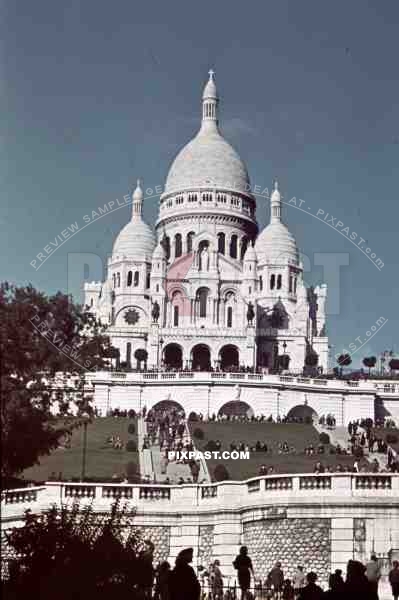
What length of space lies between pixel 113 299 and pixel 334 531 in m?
72.7

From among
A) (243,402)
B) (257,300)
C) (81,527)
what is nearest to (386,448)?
(243,402)

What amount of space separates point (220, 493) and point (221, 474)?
1175 cm

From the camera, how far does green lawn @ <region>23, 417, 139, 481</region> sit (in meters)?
42.4

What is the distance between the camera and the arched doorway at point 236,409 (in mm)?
70188

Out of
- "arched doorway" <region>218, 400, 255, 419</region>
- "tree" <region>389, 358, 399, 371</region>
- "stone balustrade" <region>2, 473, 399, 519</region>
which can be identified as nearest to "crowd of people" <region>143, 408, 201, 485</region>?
"arched doorway" <region>218, 400, 255, 419</region>

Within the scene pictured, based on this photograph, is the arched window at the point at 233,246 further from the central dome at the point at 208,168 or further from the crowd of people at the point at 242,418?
the crowd of people at the point at 242,418

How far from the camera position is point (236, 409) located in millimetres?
70562

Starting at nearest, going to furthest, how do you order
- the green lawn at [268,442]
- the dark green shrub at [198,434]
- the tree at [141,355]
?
the green lawn at [268,442]
the dark green shrub at [198,434]
the tree at [141,355]

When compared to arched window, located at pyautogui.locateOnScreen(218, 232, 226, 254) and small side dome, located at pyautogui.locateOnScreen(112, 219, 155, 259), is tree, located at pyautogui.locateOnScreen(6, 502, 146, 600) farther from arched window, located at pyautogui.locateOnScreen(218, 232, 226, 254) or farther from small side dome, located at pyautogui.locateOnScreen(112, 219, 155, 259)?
arched window, located at pyautogui.locateOnScreen(218, 232, 226, 254)

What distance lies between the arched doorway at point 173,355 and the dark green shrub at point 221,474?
151 feet

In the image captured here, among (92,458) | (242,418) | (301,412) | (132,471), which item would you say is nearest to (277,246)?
(301,412)

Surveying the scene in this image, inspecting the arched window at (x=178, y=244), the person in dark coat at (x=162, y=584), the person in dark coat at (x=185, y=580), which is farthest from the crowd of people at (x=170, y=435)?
the arched window at (x=178, y=244)

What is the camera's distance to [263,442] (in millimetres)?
53906

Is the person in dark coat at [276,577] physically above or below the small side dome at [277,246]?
below
